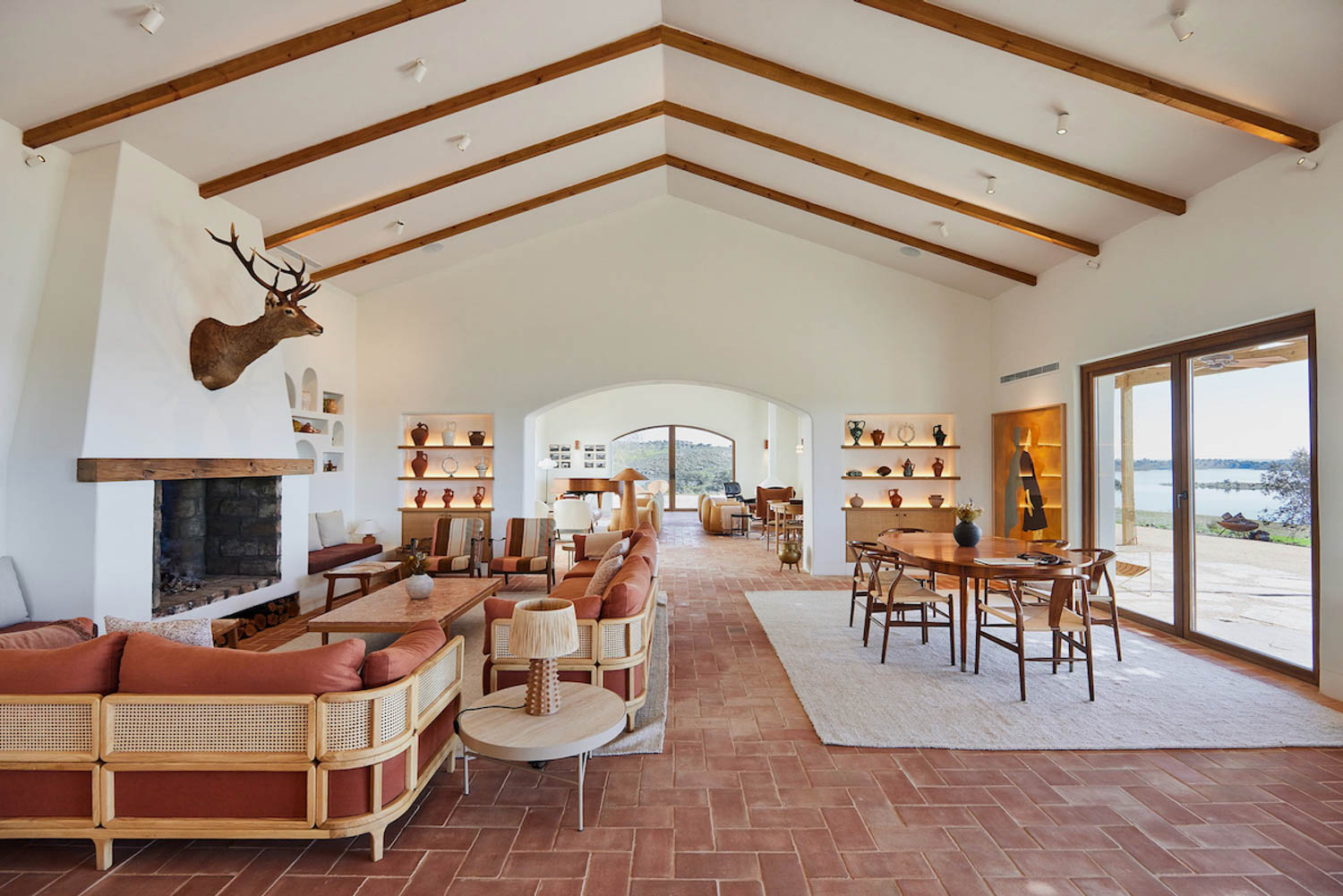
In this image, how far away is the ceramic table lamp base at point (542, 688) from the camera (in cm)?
251

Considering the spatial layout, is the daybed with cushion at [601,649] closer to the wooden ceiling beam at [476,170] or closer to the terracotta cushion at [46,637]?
the terracotta cushion at [46,637]

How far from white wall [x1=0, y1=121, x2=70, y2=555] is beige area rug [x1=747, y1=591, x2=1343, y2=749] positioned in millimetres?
5027

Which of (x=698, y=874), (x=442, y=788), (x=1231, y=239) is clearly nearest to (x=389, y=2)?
(x=442, y=788)

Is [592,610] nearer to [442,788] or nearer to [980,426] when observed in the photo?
[442,788]

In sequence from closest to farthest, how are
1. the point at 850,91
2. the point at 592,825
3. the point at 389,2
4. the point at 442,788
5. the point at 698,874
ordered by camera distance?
the point at 698,874, the point at 592,825, the point at 442,788, the point at 389,2, the point at 850,91

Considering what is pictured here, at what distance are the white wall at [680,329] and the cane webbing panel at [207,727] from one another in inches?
222

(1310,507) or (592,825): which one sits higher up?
(1310,507)

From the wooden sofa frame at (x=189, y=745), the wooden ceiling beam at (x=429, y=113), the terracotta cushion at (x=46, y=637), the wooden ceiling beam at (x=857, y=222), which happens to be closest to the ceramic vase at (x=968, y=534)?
the wooden ceiling beam at (x=857, y=222)

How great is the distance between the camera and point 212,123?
13.5 feet

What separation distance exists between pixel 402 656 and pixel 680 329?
5.93 meters

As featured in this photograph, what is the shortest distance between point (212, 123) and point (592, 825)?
472 cm

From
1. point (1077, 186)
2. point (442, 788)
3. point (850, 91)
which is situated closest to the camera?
point (442, 788)

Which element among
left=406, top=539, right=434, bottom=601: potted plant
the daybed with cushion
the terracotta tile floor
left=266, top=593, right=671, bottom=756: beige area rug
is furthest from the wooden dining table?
left=406, top=539, right=434, bottom=601: potted plant

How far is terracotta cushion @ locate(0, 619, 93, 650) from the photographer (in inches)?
98.9
